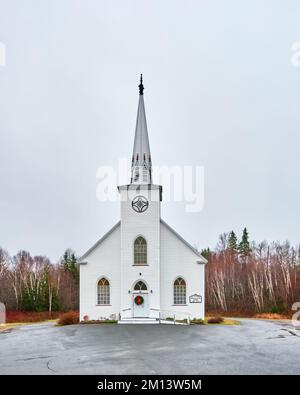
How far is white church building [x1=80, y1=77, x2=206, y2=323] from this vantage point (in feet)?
→ 100

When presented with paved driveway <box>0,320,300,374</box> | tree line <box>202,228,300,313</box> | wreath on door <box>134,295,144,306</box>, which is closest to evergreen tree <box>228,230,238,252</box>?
tree line <box>202,228,300,313</box>

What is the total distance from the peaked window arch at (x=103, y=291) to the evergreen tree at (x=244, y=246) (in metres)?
49.5

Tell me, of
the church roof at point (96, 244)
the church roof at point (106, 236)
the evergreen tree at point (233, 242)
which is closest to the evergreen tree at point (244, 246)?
the evergreen tree at point (233, 242)

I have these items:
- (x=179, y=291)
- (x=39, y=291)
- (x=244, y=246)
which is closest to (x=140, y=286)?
(x=179, y=291)

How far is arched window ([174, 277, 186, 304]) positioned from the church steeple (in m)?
8.06

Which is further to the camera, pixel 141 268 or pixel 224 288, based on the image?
A: pixel 224 288

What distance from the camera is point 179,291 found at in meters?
31.4

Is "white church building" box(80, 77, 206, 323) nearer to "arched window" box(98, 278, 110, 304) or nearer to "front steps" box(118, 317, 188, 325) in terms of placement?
"arched window" box(98, 278, 110, 304)

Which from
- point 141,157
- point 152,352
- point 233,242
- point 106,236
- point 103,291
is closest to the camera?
point 152,352

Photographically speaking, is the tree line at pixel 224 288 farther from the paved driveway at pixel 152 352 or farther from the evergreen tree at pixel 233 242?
the paved driveway at pixel 152 352

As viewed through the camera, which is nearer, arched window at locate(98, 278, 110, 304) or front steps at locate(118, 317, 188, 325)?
front steps at locate(118, 317, 188, 325)

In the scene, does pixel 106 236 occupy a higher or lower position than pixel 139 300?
higher

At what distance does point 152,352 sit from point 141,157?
61.8ft

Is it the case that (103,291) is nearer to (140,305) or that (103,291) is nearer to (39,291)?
(140,305)
